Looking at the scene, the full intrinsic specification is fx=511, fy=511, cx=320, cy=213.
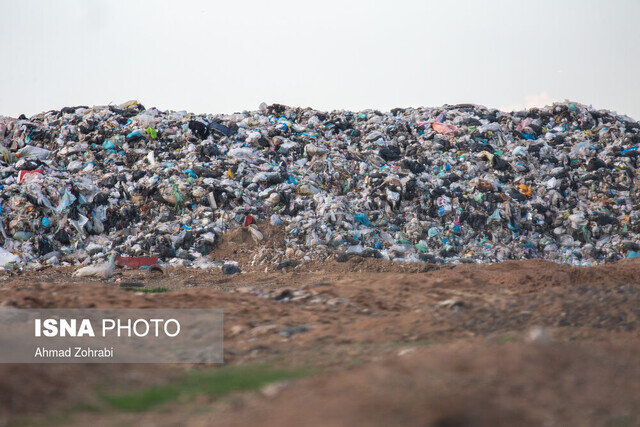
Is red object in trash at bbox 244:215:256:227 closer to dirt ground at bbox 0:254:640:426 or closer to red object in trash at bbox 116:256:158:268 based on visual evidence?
red object in trash at bbox 116:256:158:268

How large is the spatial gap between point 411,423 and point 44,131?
1216cm

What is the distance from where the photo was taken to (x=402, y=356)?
123 inches

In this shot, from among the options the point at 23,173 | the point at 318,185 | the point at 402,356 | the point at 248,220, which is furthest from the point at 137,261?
the point at 402,356

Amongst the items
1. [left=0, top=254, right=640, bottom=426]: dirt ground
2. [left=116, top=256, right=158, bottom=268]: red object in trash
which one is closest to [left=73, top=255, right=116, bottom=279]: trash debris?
[left=116, top=256, right=158, bottom=268]: red object in trash

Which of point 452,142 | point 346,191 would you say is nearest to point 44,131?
point 346,191

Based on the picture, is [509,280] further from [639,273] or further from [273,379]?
[273,379]

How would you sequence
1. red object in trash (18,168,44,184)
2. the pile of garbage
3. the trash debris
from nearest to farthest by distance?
the trash debris, the pile of garbage, red object in trash (18,168,44,184)

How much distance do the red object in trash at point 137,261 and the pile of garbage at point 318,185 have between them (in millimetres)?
240

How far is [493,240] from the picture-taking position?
9.75m

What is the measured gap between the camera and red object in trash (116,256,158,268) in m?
8.42

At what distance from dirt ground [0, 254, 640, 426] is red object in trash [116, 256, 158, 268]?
353cm

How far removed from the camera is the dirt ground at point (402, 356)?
2189 mm

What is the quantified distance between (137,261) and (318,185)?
389 centimetres

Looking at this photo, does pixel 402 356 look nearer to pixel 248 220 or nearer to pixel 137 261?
pixel 137 261
